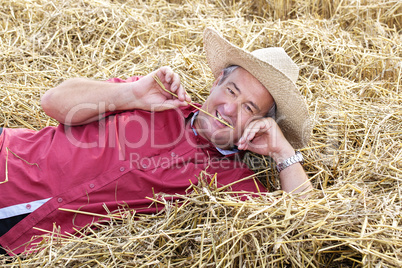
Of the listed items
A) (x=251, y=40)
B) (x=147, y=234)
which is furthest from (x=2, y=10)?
(x=147, y=234)

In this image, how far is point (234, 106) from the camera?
8.68 ft

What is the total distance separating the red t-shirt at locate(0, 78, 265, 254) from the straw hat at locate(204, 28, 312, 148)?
0.41 m

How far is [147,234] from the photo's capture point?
86.7 inches

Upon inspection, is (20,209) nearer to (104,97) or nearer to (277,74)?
(104,97)

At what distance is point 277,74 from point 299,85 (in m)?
1.16

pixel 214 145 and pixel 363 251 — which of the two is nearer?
pixel 363 251

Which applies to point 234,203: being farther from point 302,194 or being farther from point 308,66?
point 308,66

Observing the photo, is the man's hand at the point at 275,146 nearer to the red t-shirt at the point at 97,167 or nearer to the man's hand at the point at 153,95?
the red t-shirt at the point at 97,167

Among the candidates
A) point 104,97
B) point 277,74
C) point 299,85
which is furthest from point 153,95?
point 299,85

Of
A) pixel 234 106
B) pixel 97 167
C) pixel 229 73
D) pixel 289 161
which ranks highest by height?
pixel 229 73

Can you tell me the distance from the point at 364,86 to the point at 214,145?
1.48 meters

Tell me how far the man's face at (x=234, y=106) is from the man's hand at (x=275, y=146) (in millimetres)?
68

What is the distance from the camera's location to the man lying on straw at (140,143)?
2494 mm

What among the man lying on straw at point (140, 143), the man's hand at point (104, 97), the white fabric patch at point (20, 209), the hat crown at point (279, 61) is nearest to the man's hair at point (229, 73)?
the man lying on straw at point (140, 143)
